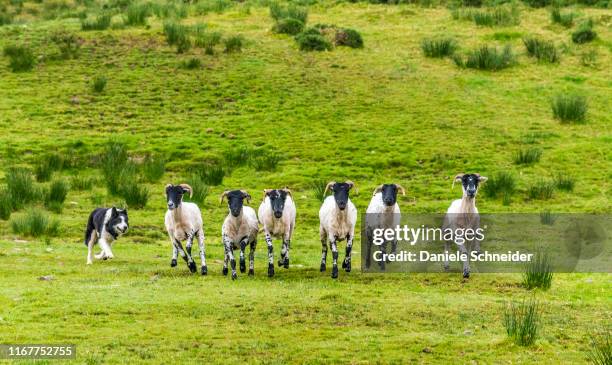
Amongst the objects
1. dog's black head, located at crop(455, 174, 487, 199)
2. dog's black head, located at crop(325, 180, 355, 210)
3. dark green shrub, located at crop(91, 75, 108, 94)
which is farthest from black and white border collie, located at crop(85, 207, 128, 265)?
dark green shrub, located at crop(91, 75, 108, 94)

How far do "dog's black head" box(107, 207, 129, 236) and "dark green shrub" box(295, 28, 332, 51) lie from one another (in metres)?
17.3

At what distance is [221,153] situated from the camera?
85.0ft

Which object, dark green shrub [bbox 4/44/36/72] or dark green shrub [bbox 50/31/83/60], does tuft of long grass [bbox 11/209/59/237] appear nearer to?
dark green shrub [bbox 4/44/36/72]

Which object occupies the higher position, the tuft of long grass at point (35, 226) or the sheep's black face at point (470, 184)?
the sheep's black face at point (470, 184)

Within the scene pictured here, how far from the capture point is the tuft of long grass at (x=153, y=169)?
2408 centimetres

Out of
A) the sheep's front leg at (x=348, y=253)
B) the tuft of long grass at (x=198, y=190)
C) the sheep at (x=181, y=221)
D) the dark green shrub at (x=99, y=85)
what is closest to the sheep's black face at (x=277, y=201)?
the sheep's front leg at (x=348, y=253)

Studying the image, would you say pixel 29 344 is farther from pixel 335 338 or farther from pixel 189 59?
pixel 189 59

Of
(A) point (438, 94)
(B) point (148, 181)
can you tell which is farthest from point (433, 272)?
(A) point (438, 94)

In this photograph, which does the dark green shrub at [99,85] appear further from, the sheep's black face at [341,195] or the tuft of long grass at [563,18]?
the tuft of long grass at [563,18]

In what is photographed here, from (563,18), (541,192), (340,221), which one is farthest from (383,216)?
(563,18)

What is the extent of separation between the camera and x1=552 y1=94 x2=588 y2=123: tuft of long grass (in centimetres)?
2781

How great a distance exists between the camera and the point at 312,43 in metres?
33.2

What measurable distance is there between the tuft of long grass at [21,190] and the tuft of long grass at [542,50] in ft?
58.3

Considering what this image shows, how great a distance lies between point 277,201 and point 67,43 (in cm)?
2014
